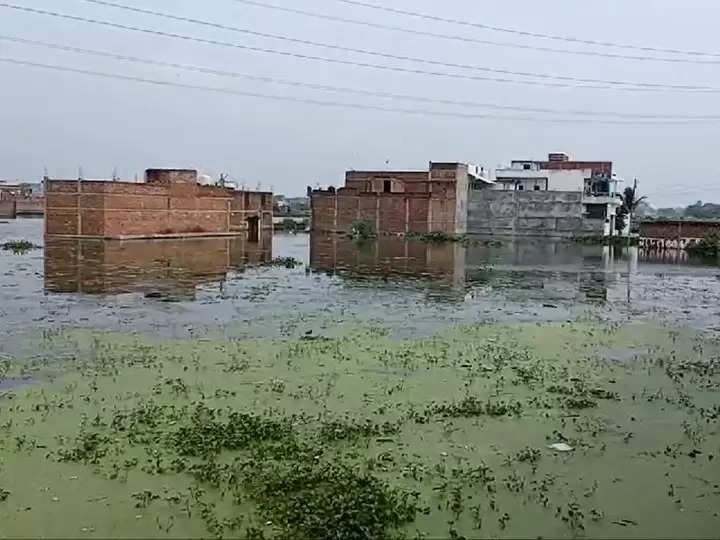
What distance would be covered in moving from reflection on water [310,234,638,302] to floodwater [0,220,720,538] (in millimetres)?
4358

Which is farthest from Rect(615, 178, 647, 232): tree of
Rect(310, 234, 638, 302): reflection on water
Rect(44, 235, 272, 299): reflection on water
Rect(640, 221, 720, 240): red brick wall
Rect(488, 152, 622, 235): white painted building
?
Rect(44, 235, 272, 299): reflection on water

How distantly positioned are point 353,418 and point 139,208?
102ft

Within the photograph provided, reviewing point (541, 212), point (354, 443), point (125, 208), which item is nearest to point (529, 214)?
point (541, 212)

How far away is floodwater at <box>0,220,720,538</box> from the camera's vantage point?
4812 millimetres

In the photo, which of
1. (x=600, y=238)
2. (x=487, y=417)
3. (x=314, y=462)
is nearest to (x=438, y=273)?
(x=487, y=417)

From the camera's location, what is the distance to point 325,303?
1552 cm

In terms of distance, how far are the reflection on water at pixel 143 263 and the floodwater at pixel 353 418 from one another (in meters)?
1.66

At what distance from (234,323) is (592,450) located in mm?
7363

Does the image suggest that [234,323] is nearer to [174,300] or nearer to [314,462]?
[174,300]

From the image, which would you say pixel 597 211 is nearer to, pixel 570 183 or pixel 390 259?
pixel 570 183

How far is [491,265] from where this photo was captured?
1059 inches

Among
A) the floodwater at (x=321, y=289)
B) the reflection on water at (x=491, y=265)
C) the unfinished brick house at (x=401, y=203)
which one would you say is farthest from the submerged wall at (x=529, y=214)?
the floodwater at (x=321, y=289)

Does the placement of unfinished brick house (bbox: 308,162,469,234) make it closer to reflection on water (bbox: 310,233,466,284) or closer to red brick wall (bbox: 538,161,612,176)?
reflection on water (bbox: 310,233,466,284)

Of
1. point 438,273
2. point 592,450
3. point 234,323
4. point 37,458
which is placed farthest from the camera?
point 438,273
